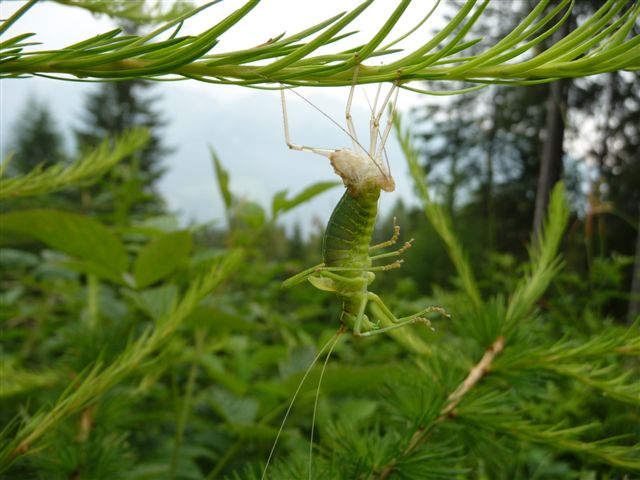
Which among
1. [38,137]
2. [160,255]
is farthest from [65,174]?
[38,137]

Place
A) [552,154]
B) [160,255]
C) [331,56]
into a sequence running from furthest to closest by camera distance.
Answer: [552,154]
[160,255]
[331,56]

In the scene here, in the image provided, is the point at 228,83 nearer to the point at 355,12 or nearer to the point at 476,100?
the point at 355,12

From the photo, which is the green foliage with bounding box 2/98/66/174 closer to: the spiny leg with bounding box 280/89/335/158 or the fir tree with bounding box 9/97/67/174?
the fir tree with bounding box 9/97/67/174

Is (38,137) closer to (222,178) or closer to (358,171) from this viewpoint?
(222,178)

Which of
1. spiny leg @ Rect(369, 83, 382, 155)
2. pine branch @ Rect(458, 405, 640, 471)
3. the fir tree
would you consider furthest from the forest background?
the fir tree

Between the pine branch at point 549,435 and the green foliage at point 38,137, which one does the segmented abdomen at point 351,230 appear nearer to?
the pine branch at point 549,435

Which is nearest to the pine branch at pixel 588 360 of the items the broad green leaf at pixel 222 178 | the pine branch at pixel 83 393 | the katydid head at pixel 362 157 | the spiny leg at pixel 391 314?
the spiny leg at pixel 391 314

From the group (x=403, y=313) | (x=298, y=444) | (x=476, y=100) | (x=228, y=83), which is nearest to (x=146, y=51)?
(x=228, y=83)

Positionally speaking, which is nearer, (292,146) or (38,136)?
(292,146)
